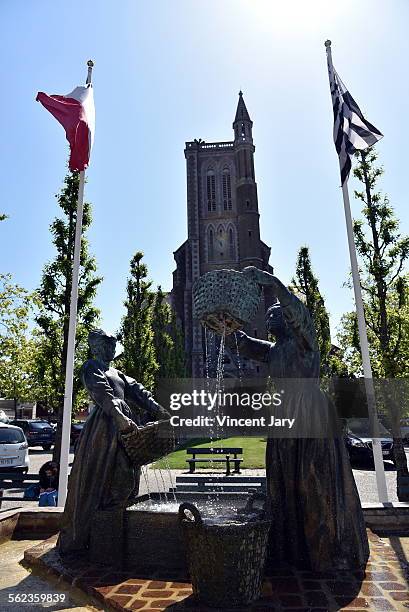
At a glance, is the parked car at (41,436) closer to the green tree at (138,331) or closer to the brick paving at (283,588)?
the green tree at (138,331)

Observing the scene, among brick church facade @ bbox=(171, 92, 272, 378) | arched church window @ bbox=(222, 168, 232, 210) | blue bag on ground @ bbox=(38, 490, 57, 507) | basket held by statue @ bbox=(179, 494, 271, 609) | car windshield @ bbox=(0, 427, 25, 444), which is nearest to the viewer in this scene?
basket held by statue @ bbox=(179, 494, 271, 609)

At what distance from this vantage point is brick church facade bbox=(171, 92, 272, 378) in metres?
46.7

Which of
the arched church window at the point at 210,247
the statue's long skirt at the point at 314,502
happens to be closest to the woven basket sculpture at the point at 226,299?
the statue's long skirt at the point at 314,502

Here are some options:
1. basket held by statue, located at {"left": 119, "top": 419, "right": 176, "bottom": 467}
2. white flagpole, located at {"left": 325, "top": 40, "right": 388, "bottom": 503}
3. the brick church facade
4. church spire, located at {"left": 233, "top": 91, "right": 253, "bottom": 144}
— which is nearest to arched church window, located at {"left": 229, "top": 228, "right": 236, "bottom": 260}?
the brick church facade

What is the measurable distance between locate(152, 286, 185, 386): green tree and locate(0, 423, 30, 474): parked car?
22567 mm

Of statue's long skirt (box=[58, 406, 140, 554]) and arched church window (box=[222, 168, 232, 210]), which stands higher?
arched church window (box=[222, 168, 232, 210])

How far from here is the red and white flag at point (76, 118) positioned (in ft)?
28.2

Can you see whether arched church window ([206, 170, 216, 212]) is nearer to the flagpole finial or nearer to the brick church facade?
the brick church facade

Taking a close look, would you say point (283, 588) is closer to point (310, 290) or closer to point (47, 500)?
point (47, 500)

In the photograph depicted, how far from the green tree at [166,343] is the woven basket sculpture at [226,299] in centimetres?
3240

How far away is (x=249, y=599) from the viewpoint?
9.78 ft

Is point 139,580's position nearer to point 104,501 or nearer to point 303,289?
point 104,501

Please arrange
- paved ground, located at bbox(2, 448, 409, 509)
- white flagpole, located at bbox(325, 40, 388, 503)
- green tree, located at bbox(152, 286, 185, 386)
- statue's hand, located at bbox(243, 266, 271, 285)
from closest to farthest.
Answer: statue's hand, located at bbox(243, 266, 271, 285) < white flagpole, located at bbox(325, 40, 388, 503) < paved ground, located at bbox(2, 448, 409, 509) < green tree, located at bbox(152, 286, 185, 386)

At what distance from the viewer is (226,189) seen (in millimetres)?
51562
